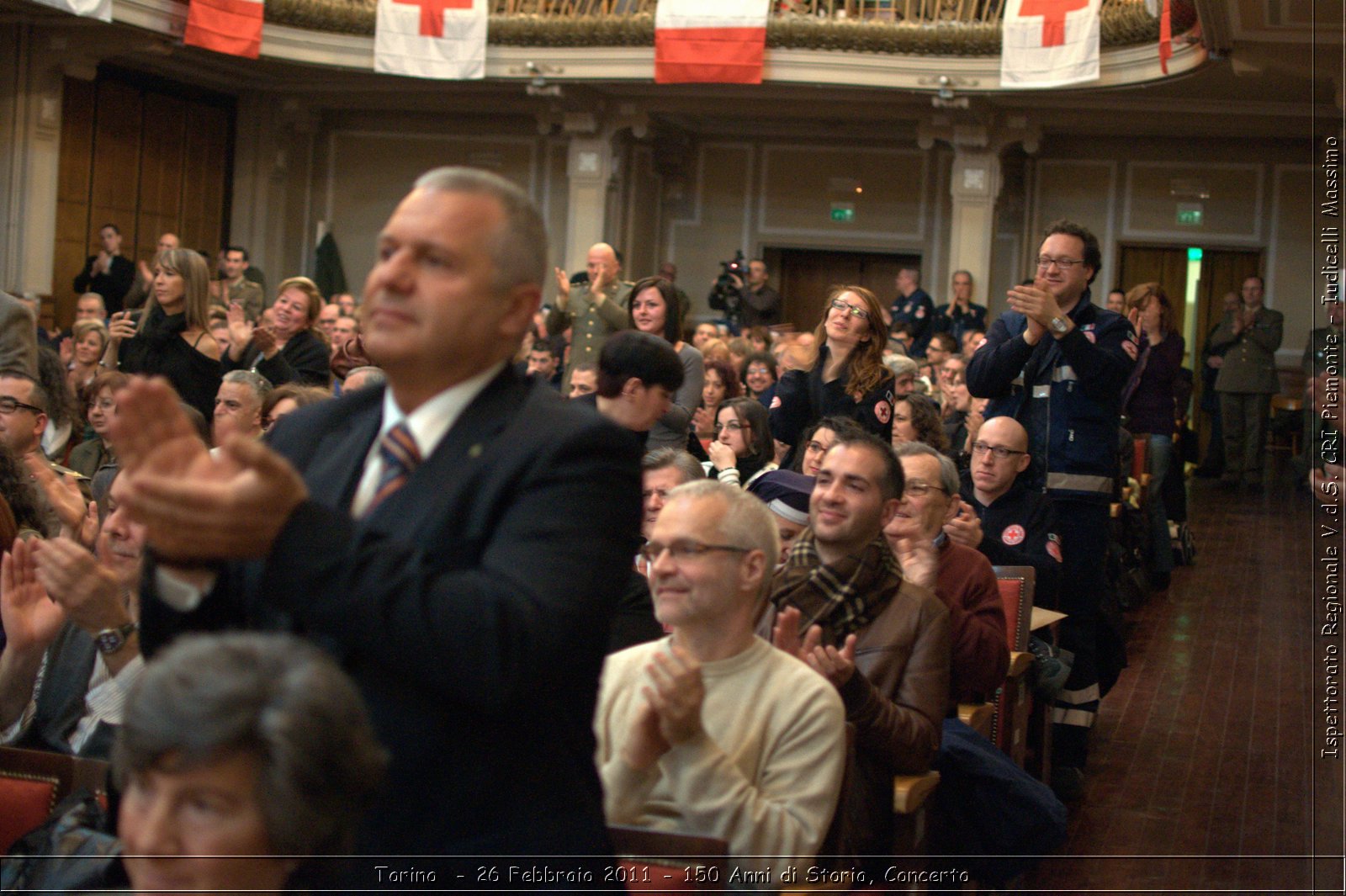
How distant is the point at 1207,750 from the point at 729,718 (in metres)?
3.40

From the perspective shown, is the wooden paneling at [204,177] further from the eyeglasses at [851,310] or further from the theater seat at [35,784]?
the theater seat at [35,784]

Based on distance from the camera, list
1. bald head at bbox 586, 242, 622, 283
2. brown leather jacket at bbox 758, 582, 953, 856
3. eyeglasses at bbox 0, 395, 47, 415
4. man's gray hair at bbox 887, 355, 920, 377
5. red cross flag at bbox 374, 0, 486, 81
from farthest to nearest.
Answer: red cross flag at bbox 374, 0, 486, 81 < man's gray hair at bbox 887, 355, 920, 377 < bald head at bbox 586, 242, 622, 283 < eyeglasses at bbox 0, 395, 47, 415 < brown leather jacket at bbox 758, 582, 953, 856

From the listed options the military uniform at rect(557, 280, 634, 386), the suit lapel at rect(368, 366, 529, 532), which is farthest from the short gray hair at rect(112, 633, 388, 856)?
the military uniform at rect(557, 280, 634, 386)

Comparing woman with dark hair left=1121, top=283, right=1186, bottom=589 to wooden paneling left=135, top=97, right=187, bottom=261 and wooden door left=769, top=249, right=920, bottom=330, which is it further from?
wooden paneling left=135, top=97, right=187, bottom=261

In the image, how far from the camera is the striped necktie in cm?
146

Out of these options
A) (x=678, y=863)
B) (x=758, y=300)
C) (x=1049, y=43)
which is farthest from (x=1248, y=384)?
(x=678, y=863)

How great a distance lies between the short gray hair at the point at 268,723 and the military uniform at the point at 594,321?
560 centimetres

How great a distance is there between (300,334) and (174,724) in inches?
203

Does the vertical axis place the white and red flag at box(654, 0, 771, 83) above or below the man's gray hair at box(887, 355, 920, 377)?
above

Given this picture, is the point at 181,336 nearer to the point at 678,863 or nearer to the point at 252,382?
the point at 252,382

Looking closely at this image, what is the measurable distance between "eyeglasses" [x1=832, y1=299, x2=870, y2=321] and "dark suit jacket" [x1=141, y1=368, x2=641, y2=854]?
369 cm

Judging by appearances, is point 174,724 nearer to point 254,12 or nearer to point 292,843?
point 292,843

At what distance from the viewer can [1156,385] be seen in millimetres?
8820

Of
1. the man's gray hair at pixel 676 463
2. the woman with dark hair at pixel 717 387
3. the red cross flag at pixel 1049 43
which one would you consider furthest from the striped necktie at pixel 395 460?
the red cross flag at pixel 1049 43
